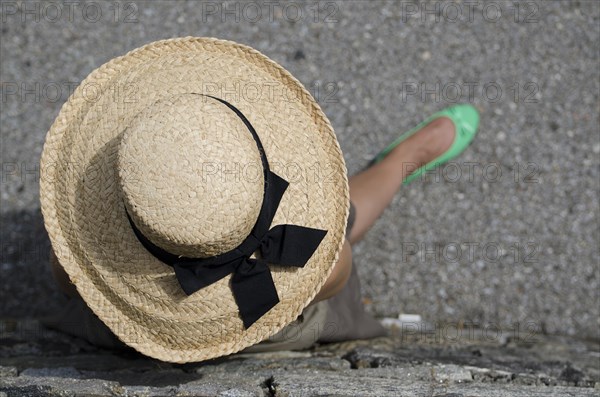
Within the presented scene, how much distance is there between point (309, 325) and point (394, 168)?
1089 mm

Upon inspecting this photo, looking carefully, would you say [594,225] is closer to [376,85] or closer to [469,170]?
[469,170]

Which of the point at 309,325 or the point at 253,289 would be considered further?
the point at 309,325

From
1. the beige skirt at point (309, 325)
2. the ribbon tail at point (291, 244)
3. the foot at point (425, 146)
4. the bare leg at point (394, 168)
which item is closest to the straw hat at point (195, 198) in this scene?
the ribbon tail at point (291, 244)

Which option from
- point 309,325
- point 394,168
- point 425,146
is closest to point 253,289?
point 309,325

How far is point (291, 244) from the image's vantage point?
2.08 m

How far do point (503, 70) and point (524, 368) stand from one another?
1.60 meters

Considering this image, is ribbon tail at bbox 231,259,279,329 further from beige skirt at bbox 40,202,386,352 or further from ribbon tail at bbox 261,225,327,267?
beige skirt at bbox 40,202,386,352

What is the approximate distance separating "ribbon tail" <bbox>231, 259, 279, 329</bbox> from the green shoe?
5.33 feet

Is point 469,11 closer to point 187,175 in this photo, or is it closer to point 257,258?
point 257,258

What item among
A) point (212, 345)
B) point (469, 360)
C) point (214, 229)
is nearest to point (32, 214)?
point (212, 345)

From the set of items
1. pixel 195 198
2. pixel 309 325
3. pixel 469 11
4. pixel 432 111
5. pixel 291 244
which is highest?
pixel 469 11

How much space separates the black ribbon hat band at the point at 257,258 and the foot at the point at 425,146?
4.77 feet

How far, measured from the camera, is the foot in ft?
11.4

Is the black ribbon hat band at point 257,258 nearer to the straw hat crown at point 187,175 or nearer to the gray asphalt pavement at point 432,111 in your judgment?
the straw hat crown at point 187,175
